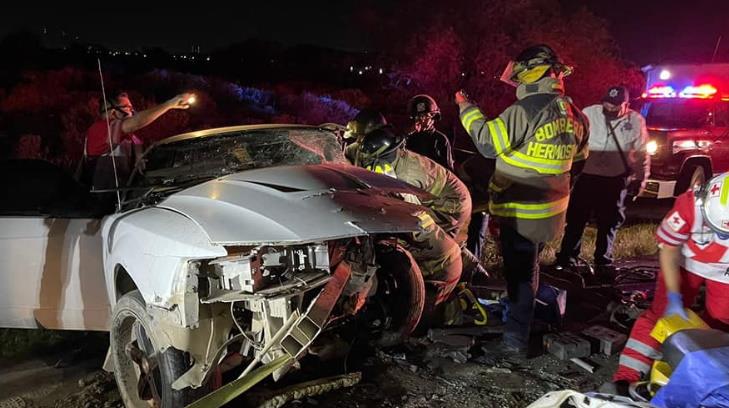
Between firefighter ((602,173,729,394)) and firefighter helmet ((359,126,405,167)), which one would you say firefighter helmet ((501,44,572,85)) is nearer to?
firefighter helmet ((359,126,405,167))

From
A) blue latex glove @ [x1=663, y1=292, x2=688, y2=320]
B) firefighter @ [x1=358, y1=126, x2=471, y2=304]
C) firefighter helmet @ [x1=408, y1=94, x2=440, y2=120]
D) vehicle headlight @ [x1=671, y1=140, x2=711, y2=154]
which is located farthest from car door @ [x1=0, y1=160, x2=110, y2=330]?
vehicle headlight @ [x1=671, y1=140, x2=711, y2=154]

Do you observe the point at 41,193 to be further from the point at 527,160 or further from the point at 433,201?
the point at 527,160

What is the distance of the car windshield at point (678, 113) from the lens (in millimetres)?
10125

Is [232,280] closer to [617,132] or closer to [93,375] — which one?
[93,375]

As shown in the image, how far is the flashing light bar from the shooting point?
10180mm

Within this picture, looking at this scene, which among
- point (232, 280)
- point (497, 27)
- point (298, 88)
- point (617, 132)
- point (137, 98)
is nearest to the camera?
point (232, 280)

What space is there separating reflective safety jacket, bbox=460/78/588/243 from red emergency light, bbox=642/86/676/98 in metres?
7.56

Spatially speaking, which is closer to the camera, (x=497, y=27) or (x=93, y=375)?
(x=93, y=375)

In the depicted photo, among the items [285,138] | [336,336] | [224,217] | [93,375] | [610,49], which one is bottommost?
[93,375]

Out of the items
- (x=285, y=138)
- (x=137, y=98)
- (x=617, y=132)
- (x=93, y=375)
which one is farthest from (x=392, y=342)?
(x=137, y=98)

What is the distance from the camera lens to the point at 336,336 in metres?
3.69

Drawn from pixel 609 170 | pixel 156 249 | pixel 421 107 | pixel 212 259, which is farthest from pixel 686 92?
pixel 156 249

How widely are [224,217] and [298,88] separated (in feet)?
78.1

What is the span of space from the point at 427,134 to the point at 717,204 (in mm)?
3653
